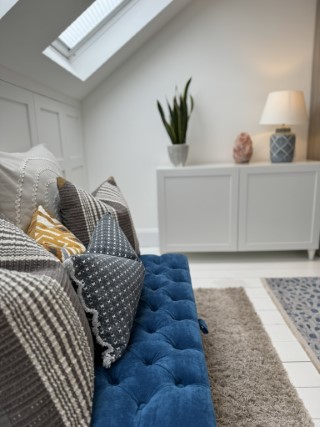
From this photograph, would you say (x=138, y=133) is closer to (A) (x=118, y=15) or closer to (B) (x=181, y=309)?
(A) (x=118, y=15)

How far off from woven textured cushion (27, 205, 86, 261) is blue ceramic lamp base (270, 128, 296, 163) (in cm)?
187

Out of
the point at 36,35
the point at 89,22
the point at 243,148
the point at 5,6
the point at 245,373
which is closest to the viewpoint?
the point at 5,6

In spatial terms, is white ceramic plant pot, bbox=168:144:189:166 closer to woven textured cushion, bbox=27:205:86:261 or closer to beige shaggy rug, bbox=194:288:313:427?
beige shaggy rug, bbox=194:288:313:427

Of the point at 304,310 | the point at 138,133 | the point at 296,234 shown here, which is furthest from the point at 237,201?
the point at 138,133

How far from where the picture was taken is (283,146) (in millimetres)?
2270

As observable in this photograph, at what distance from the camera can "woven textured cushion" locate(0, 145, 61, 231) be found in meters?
0.99

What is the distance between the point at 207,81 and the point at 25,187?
2.00 metres

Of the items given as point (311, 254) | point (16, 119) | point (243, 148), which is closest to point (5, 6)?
point (16, 119)

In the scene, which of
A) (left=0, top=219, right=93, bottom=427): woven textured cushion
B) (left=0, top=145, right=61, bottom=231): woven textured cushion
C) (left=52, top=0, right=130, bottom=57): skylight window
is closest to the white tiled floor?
(left=0, top=219, right=93, bottom=427): woven textured cushion

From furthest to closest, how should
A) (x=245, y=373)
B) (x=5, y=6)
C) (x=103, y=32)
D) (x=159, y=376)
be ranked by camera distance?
(x=103, y=32)
(x=245, y=373)
(x=5, y=6)
(x=159, y=376)

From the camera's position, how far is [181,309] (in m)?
1.02

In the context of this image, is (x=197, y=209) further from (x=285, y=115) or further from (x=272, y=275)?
(x=285, y=115)

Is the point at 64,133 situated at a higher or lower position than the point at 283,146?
higher

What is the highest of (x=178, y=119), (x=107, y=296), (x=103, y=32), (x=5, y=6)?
(x=103, y=32)
